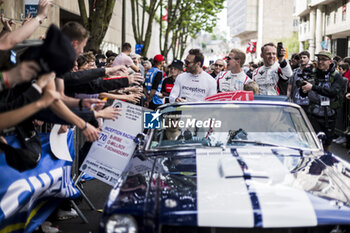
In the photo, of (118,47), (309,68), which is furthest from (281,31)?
(309,68)

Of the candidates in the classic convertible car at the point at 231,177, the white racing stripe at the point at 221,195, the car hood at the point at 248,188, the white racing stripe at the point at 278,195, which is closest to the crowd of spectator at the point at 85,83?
the classic convertible car at the point at 231,177

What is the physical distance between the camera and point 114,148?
6.06 metres

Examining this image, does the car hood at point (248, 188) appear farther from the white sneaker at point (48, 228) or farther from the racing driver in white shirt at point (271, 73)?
the racing driver in white shirt at point (271, 73)

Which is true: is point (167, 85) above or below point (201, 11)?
below

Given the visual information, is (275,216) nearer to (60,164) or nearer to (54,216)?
(60,164)

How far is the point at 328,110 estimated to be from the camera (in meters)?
Result: 8.82

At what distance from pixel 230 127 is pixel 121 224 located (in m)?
1.92

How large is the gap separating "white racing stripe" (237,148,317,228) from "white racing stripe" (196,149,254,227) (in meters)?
0.11

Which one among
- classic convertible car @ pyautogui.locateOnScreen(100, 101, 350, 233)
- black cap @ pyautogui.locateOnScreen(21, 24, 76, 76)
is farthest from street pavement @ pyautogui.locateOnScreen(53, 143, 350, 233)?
black cap @ pyautogui.locateOnScreen(21, 24, 76, 76)

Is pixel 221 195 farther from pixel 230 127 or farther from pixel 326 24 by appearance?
pixel 326 24

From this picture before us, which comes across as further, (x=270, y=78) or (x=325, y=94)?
(x=270, y=78)

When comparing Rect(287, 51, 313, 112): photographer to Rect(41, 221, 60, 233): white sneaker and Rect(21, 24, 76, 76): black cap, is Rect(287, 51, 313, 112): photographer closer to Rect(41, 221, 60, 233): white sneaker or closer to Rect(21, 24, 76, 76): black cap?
Rect(41, 221, 60, 233): white sneaker

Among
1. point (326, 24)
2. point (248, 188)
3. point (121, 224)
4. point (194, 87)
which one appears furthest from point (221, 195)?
point (326, 24)

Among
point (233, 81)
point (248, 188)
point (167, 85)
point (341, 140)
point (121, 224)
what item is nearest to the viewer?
point (121, 224)
